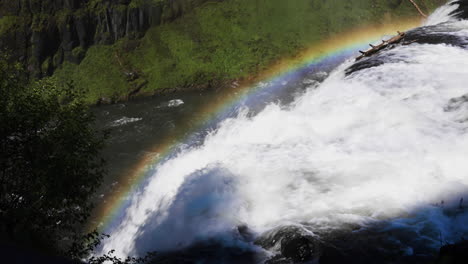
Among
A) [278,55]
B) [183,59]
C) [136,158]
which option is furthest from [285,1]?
[136,158]

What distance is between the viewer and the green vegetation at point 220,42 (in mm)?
41156

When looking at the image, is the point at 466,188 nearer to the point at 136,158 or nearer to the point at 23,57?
the point at 136,158

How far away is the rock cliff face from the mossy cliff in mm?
102

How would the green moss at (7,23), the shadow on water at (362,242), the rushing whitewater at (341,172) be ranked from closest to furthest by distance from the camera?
the shadow on water at (362,242), the rushing whitewater at (341,172), the green moss at (7,23)

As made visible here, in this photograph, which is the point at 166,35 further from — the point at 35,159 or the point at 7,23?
the point at 35,159

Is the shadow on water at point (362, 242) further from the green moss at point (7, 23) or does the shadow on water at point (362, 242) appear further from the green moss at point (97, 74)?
the green moss at point (7, 23)

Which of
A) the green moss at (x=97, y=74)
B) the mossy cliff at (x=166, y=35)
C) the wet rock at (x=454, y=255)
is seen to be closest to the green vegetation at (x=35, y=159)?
the wet rock at (x=454, y=255)

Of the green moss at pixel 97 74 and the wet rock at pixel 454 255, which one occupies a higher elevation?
the wet rock at pixel 454 255

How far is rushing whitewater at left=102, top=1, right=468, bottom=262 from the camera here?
41.9 feet

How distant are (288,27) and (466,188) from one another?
121ft

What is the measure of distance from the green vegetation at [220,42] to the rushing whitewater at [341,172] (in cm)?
1943

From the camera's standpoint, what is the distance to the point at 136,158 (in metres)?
28.0

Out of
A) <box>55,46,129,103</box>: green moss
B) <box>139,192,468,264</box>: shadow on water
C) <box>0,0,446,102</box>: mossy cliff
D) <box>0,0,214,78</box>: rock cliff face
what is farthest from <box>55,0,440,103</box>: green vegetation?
<box>139,192,468,264</box>: shadow on water

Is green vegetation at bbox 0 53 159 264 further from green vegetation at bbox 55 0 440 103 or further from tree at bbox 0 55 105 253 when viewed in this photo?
green vegetation at bbox 55 0 440 103
